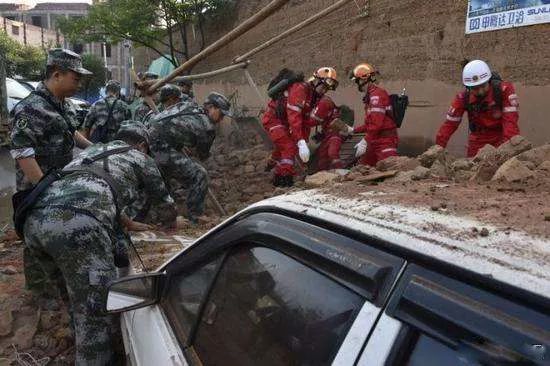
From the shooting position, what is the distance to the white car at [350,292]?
938 mm

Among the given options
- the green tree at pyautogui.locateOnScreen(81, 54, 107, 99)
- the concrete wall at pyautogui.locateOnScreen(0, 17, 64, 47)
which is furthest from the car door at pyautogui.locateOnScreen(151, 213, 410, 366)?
the concrete wall at pyautogui.locateOnScreen(0, 17, 64, 47)

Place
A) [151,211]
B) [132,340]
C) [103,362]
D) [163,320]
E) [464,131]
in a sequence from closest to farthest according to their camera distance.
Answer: [163,320] < [132,340] < [103,362] < [151,211] < [464,131]

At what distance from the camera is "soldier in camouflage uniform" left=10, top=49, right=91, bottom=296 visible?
4.16 metres

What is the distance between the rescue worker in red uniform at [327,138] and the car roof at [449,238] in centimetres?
583

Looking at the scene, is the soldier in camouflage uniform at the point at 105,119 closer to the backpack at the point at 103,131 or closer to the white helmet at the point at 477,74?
the backpack at the point at 103,131

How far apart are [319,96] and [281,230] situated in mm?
6194

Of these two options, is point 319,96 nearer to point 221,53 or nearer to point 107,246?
point 107,246

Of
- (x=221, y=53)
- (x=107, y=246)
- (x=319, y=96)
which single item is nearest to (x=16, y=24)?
(x=221, y=53)

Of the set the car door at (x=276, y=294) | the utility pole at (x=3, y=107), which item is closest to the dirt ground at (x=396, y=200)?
the car door at (x=276, y=294)

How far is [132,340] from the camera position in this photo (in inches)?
88.2

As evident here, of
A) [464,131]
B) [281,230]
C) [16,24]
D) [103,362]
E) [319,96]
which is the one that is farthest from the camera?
[16,24]

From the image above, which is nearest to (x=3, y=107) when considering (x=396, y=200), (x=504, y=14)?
(x=504, y=14)

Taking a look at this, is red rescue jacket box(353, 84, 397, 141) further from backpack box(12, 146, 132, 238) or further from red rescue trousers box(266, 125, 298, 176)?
backpack box(12, 146, 132, 238)

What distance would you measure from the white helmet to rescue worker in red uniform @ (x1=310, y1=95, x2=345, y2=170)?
7.52ft
